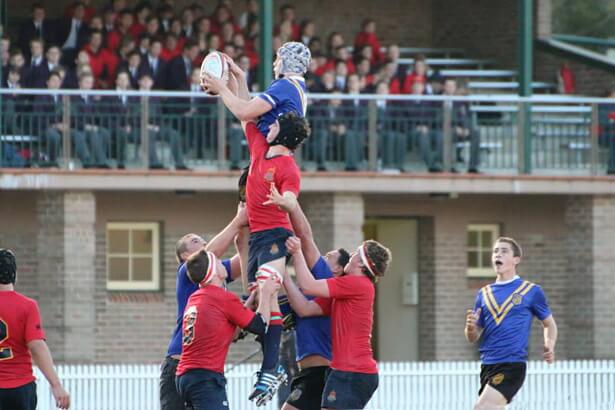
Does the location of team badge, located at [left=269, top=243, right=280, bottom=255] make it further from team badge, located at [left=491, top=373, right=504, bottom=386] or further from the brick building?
the brick building

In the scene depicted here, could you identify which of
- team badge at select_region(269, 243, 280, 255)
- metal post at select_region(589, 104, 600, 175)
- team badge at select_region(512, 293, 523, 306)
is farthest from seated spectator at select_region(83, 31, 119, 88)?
team badge at select_region(269, 243, 280, 255)

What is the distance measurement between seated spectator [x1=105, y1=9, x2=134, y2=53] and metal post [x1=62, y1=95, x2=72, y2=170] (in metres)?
2.01

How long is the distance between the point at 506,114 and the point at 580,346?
355cm

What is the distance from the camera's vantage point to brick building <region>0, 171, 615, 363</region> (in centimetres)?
2452

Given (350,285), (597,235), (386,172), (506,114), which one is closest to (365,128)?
(386,172)

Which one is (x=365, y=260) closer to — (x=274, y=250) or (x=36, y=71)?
(x=274, y=250)

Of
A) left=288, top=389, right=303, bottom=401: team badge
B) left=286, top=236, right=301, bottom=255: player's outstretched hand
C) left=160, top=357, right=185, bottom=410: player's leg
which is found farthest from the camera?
left=288, top=389, right=303, bottom=401: team badge

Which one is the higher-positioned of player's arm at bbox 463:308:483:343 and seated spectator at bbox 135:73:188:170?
seated spectator at bbox 135:73:188:170

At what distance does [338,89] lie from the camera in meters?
25.7

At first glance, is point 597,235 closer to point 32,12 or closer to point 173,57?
point 173,57

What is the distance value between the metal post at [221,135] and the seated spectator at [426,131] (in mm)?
2588

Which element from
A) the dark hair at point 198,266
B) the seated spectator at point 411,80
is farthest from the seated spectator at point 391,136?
the dark hair at point 198,266

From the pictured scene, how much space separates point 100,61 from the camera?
25.2 m

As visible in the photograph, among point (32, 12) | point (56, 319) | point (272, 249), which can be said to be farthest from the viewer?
point (32, 12)
